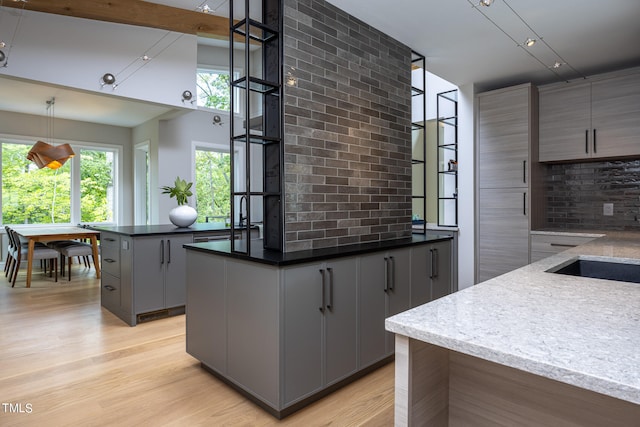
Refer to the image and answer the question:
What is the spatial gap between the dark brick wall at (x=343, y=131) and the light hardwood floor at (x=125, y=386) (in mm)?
977

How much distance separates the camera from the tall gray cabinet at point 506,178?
3998 millimetres

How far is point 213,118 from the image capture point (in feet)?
23.2

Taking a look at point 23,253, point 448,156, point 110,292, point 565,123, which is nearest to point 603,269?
point 565,123

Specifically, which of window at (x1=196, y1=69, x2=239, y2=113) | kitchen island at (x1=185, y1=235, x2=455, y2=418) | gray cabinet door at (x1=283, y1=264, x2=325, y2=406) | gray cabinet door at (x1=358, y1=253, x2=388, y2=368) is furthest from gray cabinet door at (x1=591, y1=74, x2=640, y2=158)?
window at (x1=196, y1=69, x2=239, y2=113)

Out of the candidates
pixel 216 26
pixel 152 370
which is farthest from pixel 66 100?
pixel 152 370

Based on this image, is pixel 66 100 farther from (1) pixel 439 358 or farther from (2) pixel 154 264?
(1) pixel 439 358

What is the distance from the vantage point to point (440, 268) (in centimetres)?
320

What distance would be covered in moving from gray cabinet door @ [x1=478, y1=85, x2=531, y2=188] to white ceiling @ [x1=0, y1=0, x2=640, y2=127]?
0.85ft

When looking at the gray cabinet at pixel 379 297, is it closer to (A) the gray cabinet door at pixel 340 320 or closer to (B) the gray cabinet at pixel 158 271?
(A) the gray cabinet door at pixel 340 320

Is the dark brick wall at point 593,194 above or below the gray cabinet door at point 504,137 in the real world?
below

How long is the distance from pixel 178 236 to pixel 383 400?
255cm

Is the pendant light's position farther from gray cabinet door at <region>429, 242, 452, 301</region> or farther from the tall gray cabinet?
the tall gray cabinet

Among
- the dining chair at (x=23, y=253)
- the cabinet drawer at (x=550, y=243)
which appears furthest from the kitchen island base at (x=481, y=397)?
the dining chair at (x=23, y=253)

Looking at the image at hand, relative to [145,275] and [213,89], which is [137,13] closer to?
[213,89]
